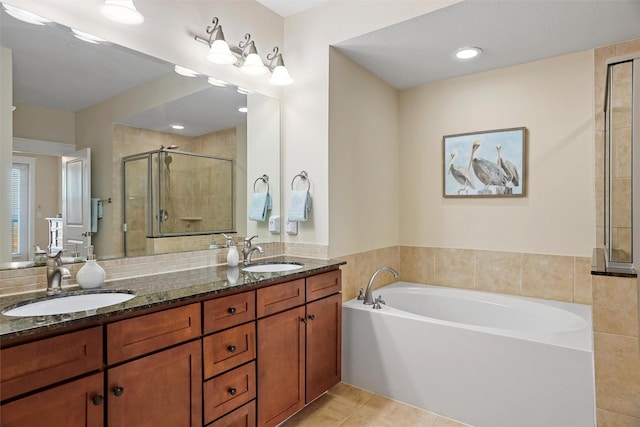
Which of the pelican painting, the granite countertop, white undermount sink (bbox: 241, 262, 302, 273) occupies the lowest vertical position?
white undermount sink (bbox: 241, 262, 302, 273)

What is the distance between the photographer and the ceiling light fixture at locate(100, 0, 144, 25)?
1676mm

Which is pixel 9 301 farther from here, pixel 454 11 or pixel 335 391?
pixel 454 11

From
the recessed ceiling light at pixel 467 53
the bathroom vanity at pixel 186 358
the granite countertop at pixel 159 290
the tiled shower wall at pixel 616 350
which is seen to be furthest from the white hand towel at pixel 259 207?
the tiled shower wall at pixel 616 350

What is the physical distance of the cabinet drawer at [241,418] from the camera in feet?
5.36

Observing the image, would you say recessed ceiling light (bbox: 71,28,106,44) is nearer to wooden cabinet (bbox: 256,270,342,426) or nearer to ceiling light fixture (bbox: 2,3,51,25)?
ceiling light fixture (bbox: 2,3,51,25)

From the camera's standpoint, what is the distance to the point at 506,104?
2945mm

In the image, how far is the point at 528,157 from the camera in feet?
9.37

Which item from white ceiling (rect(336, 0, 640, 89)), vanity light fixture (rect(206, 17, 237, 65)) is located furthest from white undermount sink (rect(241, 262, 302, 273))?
white ceiling (rect(336, 0, 640, 89))

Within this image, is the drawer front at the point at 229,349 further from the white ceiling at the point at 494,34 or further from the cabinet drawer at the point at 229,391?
the white ceiling at the point at 494,34

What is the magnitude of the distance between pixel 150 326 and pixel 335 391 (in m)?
1.59

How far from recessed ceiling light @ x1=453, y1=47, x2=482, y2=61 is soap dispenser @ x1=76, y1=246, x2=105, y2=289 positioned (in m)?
2.67

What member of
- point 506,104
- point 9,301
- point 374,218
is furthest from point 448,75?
point 9,301

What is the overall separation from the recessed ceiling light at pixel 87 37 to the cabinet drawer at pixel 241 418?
1871 mm

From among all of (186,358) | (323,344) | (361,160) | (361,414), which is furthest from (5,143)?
(361,414)
